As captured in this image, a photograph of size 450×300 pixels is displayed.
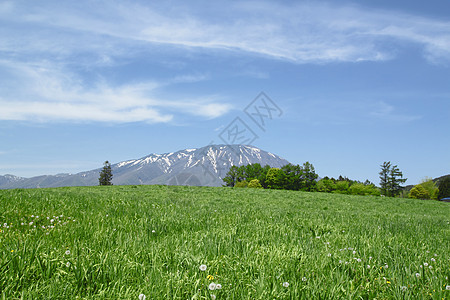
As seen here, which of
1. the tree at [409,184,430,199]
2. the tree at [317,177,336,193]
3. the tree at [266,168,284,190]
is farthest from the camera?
the tree at [317,177,336,193]

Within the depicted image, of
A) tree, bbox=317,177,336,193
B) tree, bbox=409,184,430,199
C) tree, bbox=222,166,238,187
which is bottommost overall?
tree, bbox=409,184,430,199

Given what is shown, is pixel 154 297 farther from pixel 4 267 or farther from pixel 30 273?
pixel 4 267

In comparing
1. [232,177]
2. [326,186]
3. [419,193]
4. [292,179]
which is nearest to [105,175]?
[232,177]

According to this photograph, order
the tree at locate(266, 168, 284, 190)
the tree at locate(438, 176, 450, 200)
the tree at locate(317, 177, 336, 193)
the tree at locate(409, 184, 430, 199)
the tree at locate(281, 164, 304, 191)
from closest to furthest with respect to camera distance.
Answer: the tree at locate(409, 184, 430, 199) → the tree at locate(438, 176, 450, 200) → the tree at locate(281, 164, 304, 191) → the tree at locate(266, 168, 284, 190) → the tree at locate(317, 177, 336, 193)

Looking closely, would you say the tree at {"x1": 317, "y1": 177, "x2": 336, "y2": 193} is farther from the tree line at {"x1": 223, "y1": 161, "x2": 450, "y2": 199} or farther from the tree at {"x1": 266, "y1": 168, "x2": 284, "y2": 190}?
the tree at {"x1": 266, "y1": 168, "x2": 284, "y2": 190}

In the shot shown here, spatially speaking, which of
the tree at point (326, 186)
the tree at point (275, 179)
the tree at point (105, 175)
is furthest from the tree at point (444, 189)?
the tree at point (105, 175)

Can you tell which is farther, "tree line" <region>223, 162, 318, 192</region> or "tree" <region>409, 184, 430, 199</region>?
"tree line" <region>223, 162, 318, 192</region>

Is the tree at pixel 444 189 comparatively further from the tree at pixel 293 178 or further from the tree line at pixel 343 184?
the tree at pixel 293 178

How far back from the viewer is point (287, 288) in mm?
2602

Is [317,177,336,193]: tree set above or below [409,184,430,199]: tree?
above

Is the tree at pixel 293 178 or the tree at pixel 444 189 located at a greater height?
the tree at pixel 293 178

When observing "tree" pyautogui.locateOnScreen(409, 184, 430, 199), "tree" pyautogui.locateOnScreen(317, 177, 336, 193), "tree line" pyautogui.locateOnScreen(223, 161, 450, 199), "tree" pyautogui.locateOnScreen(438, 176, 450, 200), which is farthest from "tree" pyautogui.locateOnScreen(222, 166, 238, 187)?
"tree" pyautogui.locateOnScreen(438, 176, 450, 200)

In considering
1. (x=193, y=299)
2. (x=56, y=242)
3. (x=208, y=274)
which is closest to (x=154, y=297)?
(x=193, y=299)

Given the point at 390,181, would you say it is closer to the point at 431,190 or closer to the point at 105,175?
the point at 431,190
